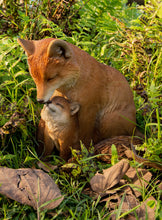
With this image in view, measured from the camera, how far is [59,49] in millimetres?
3170

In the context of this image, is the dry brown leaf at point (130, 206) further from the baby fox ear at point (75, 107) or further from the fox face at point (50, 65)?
the fox face at point (50, 65)

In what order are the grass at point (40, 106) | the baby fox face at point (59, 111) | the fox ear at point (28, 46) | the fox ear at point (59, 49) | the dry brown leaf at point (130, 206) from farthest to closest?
the baby fox face at point (59, 111) < the fox ear at point (28, 46) < the fox ear at point (59, 49) < the grass at point (40, 106) < the dry brown leaf at point (130, 206)

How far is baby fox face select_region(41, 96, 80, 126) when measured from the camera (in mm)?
3369

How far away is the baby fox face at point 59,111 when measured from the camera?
133 inches

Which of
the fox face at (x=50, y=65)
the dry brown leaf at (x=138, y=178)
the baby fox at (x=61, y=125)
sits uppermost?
the fox face at (x=50, y=65)

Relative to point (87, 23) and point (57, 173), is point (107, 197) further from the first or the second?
point (87, 23)

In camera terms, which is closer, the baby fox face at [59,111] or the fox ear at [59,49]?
the fox ear at [59,49]

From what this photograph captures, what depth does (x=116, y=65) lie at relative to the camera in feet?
17.8

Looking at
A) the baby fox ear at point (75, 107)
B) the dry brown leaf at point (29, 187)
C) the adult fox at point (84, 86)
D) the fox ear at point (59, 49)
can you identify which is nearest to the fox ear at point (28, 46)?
the adult fox at point (84, 86)

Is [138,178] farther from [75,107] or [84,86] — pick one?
[84,86]

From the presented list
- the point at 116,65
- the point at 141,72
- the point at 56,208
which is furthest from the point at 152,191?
the point at 116,65

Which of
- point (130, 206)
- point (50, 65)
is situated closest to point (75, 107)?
point (50, 65)

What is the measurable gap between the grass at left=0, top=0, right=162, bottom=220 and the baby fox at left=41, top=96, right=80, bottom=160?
0.17 meters

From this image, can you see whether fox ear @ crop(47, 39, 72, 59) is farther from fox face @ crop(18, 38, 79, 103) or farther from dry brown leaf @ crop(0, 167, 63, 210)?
dry brown leaf @ crop(0, 167, 63, 210)
